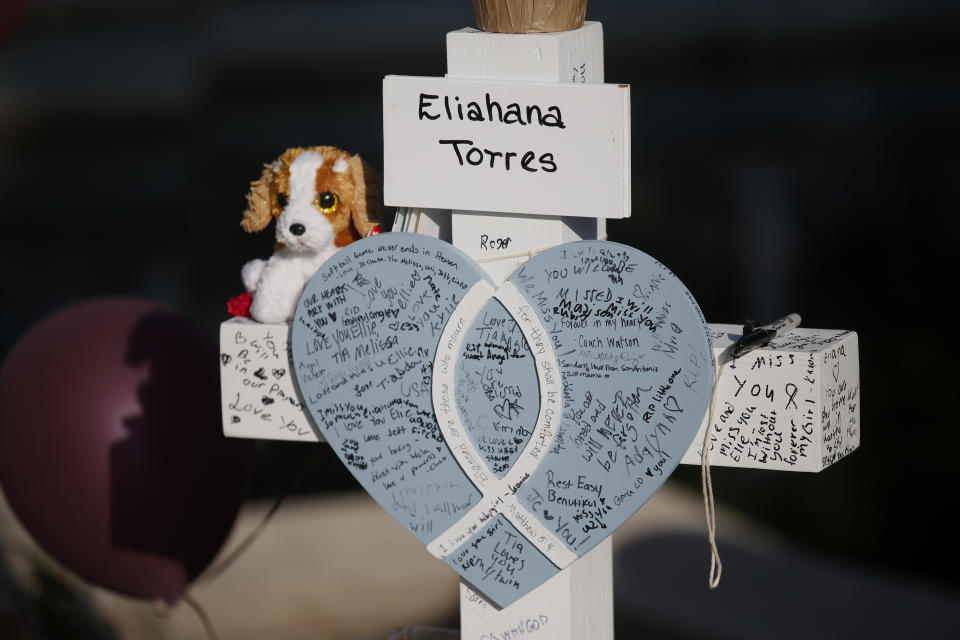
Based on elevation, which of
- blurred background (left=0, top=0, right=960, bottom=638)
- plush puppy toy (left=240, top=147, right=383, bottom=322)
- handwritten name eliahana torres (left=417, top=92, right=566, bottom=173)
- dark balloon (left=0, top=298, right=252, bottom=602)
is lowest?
dark balloon (left=0, top=298, right=252, bottom=602)

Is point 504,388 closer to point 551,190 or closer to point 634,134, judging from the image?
point 551,190

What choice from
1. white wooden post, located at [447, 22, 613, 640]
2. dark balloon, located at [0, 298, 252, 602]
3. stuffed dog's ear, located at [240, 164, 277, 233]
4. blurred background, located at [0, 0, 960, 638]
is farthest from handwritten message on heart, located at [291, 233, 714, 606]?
blurred background, located at [0, 0, 960, 638]

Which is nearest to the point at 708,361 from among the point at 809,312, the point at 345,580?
the point at 345,580

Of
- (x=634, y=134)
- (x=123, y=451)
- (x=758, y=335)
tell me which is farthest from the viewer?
(x=634, y=134)

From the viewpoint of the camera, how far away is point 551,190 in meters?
1.15

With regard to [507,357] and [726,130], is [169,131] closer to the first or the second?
[726,130]

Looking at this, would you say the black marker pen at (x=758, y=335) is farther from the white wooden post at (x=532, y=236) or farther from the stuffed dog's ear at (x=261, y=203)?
the stuffed dog's ear at (x=261, y=203)

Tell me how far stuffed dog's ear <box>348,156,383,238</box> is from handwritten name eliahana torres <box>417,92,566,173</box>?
0.15 m

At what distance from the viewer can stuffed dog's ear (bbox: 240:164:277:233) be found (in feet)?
4.36

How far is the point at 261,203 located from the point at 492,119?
1.05 feet

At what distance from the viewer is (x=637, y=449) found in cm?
115

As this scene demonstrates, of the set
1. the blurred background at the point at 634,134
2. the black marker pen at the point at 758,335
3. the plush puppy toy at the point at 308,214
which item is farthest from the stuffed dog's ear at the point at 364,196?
the blurred background at the point at 634,134

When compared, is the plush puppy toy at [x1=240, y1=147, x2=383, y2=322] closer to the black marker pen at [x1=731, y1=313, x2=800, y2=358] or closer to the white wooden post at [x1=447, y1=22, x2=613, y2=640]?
the white wooden post at [x1=447, y1=22, x2=613, y2=640]

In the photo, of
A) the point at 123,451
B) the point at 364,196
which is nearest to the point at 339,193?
the point at 364,196
